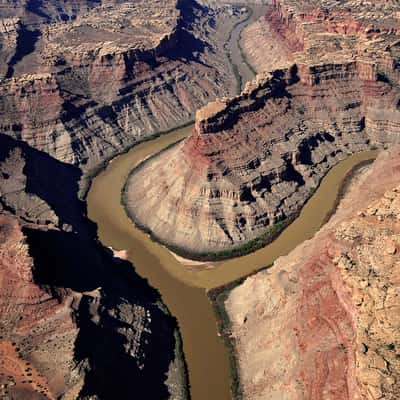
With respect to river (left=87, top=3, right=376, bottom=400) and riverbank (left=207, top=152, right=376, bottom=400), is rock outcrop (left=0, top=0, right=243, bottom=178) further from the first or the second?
riverbank (left=207, top=152, right=376, bottom=400)

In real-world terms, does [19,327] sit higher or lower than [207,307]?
higher

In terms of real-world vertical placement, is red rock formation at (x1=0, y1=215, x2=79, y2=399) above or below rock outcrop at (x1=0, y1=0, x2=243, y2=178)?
below

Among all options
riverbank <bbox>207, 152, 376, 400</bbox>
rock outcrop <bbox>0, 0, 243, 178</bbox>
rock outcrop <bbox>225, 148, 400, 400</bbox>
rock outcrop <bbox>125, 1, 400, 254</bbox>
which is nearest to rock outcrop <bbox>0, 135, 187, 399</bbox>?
riverbank <bbox>207, 152, 376, 400</bbox>

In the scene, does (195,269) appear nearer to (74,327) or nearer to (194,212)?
(194,212)

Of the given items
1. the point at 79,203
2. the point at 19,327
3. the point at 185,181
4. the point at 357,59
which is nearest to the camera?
the point at 19,327

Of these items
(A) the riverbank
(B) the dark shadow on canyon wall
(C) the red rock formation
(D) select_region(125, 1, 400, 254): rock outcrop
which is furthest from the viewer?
(B) the dark shadow on canyon wall

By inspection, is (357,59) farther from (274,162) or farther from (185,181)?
(185,181)

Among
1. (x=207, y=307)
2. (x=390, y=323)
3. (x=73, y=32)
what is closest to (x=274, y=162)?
(x=207, y=307)
